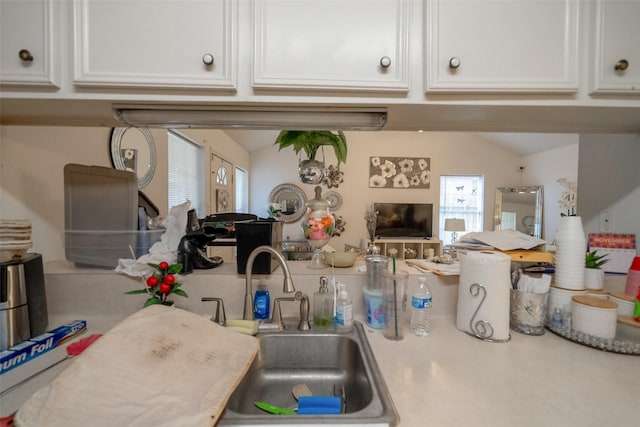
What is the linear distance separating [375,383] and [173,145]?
8.02 feet

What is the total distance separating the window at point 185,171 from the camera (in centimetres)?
226

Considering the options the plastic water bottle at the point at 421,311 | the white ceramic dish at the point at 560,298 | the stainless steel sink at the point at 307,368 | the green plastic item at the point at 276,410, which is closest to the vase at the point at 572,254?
the white ceramic dish at the point at 560,298

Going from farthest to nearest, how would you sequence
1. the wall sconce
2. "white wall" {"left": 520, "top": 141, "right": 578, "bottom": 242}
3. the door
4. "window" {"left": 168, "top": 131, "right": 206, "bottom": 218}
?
the wall sconce
"white wall" {"left": 520, "top": 141, "right": 578, "bottom": 242}
the door
"window" {"left": 168, "top": 131, "right": 206, "bottom": 218}

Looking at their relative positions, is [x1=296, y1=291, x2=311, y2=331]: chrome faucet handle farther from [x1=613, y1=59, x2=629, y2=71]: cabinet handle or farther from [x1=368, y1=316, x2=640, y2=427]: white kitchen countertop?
[x1=613, y1=59, x2=629, y2=71]: cabinet handle

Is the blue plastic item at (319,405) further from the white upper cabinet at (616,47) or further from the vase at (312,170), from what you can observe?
the white upper cabinet at (616,47)

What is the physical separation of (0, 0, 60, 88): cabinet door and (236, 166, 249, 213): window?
11.8 feet

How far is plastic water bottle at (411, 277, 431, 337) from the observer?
2.56 ft

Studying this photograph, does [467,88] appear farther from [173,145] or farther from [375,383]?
[173,145]

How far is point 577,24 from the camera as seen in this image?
61 centimetres

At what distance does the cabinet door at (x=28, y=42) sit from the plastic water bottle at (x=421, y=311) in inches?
43.7

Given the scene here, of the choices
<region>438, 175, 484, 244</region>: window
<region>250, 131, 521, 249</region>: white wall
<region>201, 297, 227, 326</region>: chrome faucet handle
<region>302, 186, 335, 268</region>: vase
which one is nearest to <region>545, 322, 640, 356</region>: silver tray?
<region>302, 186, 335, 268</region>: vase

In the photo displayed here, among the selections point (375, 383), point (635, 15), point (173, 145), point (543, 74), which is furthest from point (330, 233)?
point (173, 145)

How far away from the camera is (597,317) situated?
71cm

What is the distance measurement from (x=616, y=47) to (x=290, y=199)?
4176 millimetres
